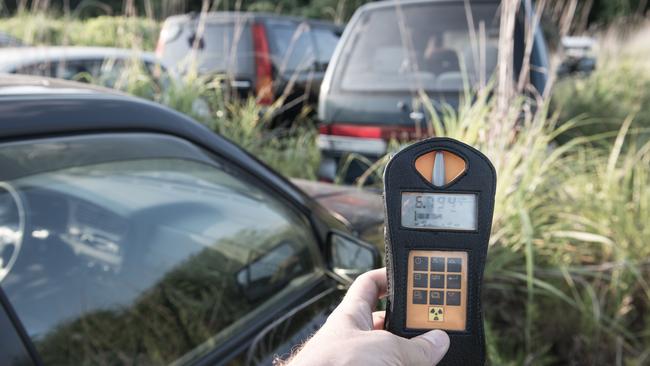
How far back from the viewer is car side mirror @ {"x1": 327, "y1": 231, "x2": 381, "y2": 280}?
6.21 feet

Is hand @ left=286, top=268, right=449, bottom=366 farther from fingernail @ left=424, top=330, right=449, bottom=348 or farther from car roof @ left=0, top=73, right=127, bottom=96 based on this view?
car roof @ left=0, top=73, right=127, bottom=96

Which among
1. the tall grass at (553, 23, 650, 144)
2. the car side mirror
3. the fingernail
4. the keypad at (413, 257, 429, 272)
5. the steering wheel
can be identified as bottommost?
the tall grass at (553, 23, 650, 144)

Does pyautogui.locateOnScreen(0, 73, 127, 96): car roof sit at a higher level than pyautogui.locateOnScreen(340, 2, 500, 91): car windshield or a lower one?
higher

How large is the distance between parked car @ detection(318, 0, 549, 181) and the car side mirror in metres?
1.76

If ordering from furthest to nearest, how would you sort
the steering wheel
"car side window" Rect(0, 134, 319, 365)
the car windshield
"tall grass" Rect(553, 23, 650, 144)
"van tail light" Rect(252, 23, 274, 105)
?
1. "van tail light" Rect(252, 23, 274, 105)
2. "tall grass" Rect(553, 23, 650, 144)
3. the car windshield
4. the steering wheel
5. "car side window" Rect(0, 134, 319, 365)

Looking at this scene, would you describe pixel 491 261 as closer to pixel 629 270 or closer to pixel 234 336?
pixel 629 270

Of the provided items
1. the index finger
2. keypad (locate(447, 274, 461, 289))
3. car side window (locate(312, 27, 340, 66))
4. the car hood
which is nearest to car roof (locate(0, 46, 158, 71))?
car side window (locate(312, 27, 340, 66))

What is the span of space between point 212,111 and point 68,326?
9.28 feet

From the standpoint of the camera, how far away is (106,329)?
1.68 metres

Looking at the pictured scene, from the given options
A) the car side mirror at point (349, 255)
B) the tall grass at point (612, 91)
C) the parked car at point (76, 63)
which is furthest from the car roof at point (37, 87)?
the parked car at point (76, 63)

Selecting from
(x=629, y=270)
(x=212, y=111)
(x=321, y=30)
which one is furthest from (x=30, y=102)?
(x=321, y=30)

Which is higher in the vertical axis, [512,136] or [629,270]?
[512,136]

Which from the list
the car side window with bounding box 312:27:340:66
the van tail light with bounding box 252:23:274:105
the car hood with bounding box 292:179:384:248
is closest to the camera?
the car hood with bounding box 292:179:384:248

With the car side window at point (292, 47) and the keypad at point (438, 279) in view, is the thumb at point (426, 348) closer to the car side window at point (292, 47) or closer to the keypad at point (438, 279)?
the keypad at point (438, 279)
